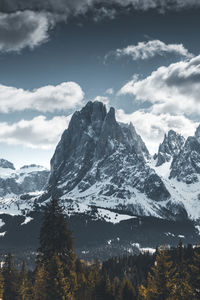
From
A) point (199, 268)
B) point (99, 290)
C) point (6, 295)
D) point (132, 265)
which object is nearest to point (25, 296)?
point (6, 295)

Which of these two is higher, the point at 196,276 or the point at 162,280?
the point at 196,276

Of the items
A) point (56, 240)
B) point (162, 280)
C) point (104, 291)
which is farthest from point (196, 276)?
point (104, 291)

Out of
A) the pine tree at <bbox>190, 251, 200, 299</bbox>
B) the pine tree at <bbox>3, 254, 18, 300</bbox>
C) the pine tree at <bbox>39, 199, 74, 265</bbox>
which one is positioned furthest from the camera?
the pine tree at <bbox>3, 254, 18, 300</bbox>

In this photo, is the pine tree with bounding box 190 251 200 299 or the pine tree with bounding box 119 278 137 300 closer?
the pine tree with bounding box 190 251 200 299

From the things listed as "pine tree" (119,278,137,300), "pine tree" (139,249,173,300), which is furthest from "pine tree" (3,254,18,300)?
"pine tree" (139,249,173,300)

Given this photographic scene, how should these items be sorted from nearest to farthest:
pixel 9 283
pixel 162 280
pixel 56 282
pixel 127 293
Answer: pixel 162 280 → pixel 56 282 → pixel 9 283 → pixel 127 293

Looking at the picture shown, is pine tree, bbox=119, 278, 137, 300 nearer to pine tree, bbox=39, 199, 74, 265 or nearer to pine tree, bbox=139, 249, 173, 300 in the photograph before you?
pine tree, bbox=39, 199, 74, 265

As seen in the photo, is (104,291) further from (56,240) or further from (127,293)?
(56,240)

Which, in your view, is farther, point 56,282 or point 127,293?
point 127,293

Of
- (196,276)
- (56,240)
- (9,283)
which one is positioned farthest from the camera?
(9,283)

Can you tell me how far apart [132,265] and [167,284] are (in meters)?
133

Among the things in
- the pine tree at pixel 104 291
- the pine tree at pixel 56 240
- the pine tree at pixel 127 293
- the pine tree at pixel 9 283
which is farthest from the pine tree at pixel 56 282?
the pine tree at pixel 127 293

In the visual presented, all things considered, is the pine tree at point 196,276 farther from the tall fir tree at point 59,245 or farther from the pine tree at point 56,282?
the tall fir tree at point 59,245

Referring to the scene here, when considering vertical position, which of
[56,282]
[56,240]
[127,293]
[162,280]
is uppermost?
[56,240]
